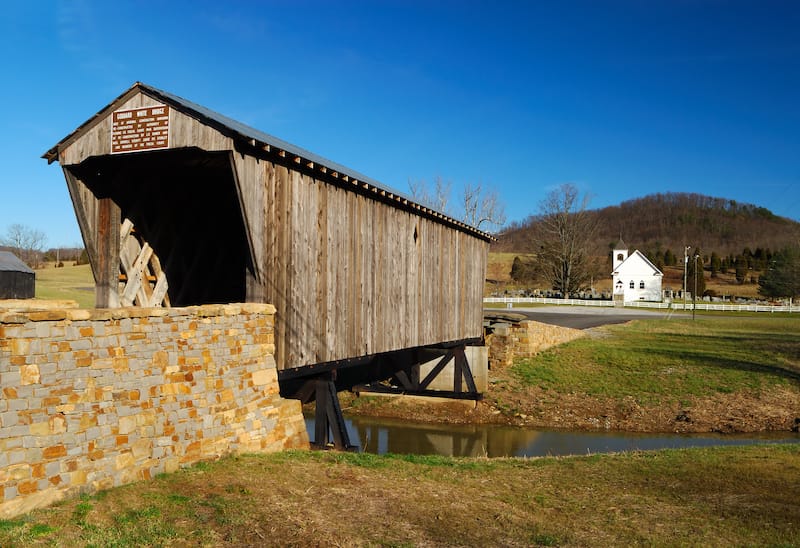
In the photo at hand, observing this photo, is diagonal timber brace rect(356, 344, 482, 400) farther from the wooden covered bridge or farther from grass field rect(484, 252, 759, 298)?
grass field rect(484, 252, 759, 298)

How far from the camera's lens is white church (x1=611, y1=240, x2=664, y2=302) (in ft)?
227

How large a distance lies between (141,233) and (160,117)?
105 inches

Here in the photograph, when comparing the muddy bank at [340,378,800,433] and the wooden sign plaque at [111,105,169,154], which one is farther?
the muddy bank at [340,378,800,433]

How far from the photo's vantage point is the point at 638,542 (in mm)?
6066

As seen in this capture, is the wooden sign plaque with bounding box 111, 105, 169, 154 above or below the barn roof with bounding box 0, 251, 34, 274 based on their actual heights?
above

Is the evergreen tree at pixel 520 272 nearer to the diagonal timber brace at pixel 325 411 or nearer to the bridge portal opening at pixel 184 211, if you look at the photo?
the bridge portal opening at pixel 184 211

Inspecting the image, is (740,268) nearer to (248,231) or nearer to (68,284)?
(68,284)

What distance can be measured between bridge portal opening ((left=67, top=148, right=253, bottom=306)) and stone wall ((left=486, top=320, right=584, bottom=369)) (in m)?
12.5

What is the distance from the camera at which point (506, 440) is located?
16.7 meters

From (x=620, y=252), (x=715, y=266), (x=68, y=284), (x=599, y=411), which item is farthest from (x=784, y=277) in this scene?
(x=68, y=284)

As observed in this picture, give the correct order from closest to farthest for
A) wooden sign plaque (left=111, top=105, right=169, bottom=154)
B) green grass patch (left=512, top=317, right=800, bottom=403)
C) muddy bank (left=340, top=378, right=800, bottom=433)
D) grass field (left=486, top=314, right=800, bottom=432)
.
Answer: wooden sign plaque (left=111, top=105, right=169, bottom=154)
muddy bank (left=340, top=378, right=800, bottom=433)
grass field (left=486, top=314, right=800, bottom=432)
green grass patch (left=512, top=317, right=800, bottom=403)

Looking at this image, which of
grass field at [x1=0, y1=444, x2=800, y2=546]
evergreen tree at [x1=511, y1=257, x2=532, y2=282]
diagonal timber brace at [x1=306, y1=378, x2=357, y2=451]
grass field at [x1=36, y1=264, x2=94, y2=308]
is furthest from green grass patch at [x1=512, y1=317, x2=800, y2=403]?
evergreen tree at [x1=511, y1=257, x2=532, y2=282]

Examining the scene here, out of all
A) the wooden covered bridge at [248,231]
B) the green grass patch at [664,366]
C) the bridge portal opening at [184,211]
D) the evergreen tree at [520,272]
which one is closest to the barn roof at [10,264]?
the bridge portal opening at [184,211]

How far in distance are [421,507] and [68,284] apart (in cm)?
4867
